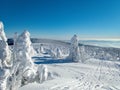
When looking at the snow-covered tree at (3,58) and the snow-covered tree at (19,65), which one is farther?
the snow-covered tree at (19,65)

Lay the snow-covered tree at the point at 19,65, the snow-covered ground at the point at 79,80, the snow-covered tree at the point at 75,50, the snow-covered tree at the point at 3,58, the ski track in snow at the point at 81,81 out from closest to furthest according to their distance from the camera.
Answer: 1. the snow-covered tree at the point at 3,58
2. the snow-covered tree at the point at 19,65
3. the snow-covered ground at the point at 79,80
4. the ski track in snow at the point at 81,81
5. the snow-covered tree at the point at 75,50

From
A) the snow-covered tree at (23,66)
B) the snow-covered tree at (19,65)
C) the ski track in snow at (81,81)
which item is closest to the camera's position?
the snow-covered tree at (19,65)

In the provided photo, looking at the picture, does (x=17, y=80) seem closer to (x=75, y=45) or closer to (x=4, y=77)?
(x=4, y=77)

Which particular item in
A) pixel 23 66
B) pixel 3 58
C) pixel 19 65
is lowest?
pixel 23 66

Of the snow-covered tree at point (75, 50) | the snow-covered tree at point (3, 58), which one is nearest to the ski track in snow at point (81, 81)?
the snow-covered tree at point (3, 58)

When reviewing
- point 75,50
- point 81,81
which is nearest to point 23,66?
point 81,81

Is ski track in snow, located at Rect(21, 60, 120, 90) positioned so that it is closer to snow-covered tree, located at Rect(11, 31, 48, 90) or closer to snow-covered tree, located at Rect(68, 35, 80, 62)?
snow-covered tree, located at Rect(11, 31, 48, 90)

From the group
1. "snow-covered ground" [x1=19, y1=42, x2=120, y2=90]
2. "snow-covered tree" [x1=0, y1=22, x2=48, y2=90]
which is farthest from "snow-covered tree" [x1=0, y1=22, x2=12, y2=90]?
"snow-covered ground" [x1=19, y1=42, x2=120, y2=90]

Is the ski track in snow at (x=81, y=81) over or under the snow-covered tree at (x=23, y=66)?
under

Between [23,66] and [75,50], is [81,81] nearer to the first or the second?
[23,66]

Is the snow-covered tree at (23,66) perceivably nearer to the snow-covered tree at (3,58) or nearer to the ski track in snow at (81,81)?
the snow-covered tree at (3,58)

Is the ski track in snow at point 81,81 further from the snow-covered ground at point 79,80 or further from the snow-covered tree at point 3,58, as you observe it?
the snow-covered tree at point 3,58

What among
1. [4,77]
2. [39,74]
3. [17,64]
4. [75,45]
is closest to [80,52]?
[75,45]
